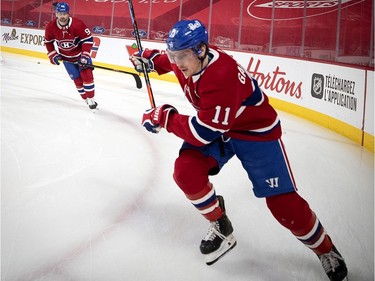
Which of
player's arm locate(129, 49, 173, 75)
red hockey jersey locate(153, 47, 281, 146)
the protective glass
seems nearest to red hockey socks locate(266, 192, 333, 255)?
red hockey jersey locate(153, 47, 281, 146)

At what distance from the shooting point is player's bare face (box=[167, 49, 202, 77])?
129cm

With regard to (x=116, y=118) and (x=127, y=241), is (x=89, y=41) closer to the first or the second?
(x=116, y=118)

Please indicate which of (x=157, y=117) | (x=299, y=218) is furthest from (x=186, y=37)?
(x=299, y=218)

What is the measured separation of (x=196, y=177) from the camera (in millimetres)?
1495

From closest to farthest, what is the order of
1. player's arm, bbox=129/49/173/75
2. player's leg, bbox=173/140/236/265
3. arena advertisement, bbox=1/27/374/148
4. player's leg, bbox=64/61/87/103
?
player's leg, bbox=173/140/236/265 < player's arm, bbox=129/49/173/75 < arena advertisement, bbox=1/27/374/148 < player's leg, bbox=64/61/87/103

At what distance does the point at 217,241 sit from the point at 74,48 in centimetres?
360

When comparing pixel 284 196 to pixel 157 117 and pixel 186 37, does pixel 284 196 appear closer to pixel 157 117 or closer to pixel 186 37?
pixel 157 117

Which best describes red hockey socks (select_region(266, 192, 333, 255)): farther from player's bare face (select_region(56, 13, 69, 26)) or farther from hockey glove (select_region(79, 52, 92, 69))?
player's bare face (select_region(56, 13, 69, 26))

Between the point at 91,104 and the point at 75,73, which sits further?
the point at 75,73

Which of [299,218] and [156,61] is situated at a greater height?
[156,61]

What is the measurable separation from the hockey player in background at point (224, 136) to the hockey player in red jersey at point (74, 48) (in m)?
2.94

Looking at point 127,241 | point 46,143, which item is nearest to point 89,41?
point 46,143

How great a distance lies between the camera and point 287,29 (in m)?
5.53

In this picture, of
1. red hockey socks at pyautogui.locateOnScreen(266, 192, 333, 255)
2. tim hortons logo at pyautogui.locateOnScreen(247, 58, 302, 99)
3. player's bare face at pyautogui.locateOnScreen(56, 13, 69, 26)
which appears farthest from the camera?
tim hortons logo at pyautogui.locateOnScreen(247, 58, 302, 99)
